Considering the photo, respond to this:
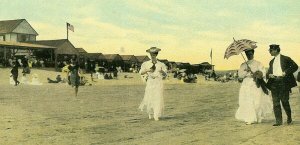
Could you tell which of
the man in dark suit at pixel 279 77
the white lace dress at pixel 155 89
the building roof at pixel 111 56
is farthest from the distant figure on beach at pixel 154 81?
the building roof at pixel 111 56

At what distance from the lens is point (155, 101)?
11086mm

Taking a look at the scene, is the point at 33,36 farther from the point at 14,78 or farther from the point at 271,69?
the point at 271,69

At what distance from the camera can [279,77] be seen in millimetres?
9812

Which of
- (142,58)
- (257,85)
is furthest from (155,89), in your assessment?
(142,58)

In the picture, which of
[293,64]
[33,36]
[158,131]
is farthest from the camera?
[33,36]

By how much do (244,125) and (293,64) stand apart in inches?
64.0

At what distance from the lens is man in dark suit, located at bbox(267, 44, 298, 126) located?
384 inches

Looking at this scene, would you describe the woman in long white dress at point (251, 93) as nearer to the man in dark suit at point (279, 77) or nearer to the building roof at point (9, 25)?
the man in dark suit at point (279, 77)

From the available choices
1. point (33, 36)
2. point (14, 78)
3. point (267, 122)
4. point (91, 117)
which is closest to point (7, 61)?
point (14, 78)

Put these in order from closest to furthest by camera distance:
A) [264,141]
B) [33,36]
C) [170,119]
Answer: [264,141] → [170,119] → [33,36]

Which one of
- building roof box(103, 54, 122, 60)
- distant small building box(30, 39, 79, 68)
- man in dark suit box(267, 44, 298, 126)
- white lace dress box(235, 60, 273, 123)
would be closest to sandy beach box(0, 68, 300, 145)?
white lace dress box(235, 60, 273, 123)

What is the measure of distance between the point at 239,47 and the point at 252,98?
1.19m

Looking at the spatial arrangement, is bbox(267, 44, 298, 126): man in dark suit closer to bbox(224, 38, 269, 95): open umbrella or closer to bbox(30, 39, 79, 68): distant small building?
bbox(224, 38, 269, 95): open umbrella

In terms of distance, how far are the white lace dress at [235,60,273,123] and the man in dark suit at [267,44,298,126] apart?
313 millimetres
